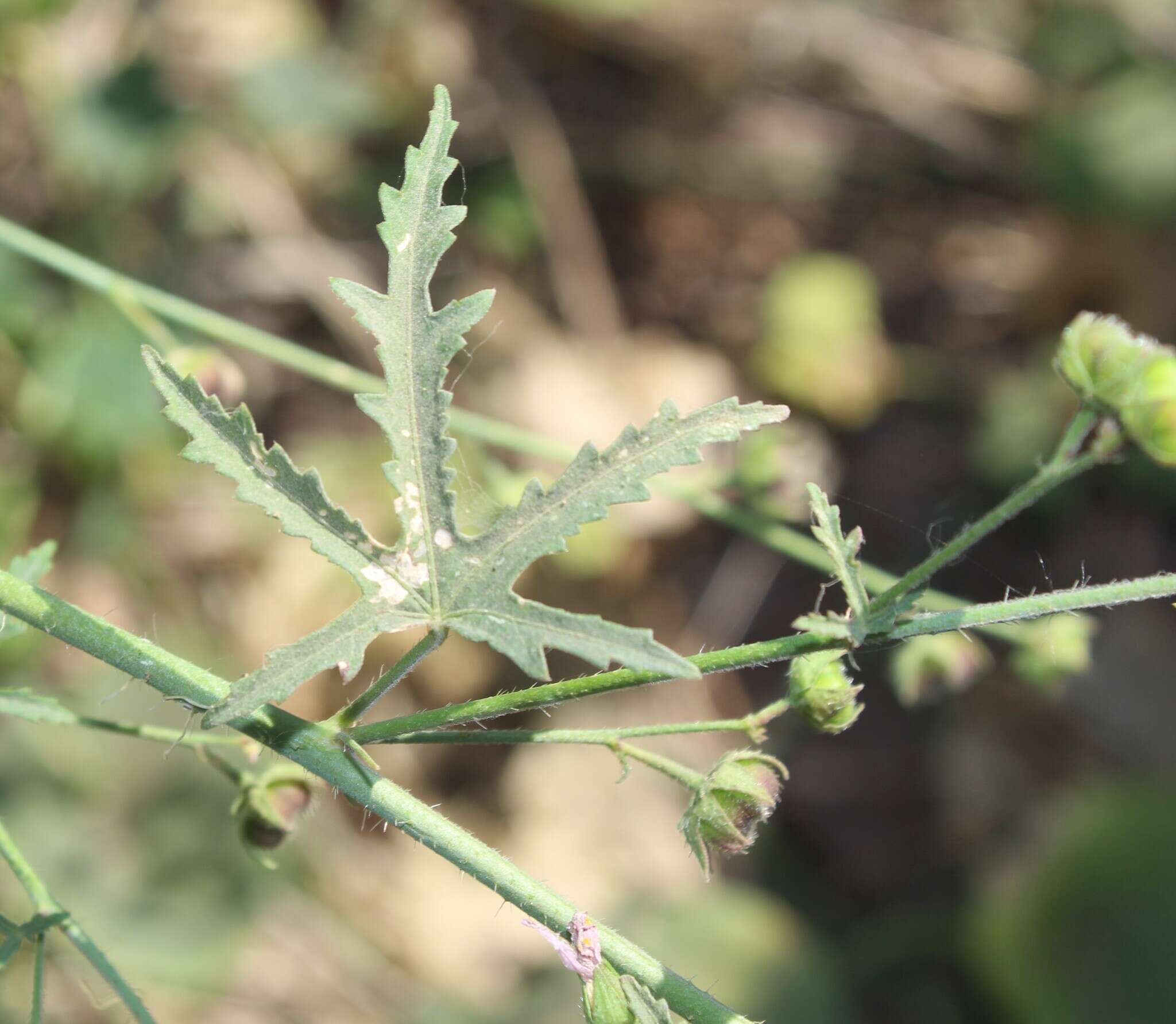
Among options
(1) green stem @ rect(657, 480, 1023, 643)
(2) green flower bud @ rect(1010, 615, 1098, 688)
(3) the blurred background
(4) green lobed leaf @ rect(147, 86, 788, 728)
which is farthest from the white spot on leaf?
(3) the blurred background

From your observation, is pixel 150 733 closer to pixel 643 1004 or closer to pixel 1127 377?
pixel 643 1004

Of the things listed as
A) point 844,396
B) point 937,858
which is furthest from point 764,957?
point 844,396

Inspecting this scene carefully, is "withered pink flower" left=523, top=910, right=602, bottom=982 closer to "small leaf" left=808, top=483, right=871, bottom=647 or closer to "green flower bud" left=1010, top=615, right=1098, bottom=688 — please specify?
"small leaf" left=808, top=483, right=871, bottom=647

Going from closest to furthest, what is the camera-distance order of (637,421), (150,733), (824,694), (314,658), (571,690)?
(314,658) < (571,690) < (824,694) < (150,733) < (637,421)

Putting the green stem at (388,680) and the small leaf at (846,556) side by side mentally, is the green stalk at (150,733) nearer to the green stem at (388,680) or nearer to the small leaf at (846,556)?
the green stem at (388,680)

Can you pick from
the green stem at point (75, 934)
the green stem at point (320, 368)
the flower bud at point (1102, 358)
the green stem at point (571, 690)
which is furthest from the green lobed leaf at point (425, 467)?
the green stem at point (320, 368)

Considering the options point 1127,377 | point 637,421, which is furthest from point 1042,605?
point 637,421
